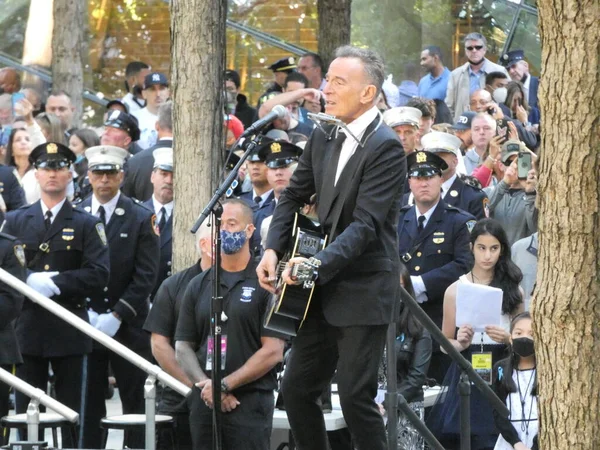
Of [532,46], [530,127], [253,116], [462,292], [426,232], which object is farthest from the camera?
[532,46]

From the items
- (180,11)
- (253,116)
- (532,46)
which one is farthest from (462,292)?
(532,46)

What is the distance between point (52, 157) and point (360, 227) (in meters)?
4.42

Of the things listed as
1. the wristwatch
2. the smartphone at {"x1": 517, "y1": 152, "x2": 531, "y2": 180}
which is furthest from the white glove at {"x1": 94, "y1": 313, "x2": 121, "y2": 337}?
the smartphone at {"x1": 517, "y1": 152, "x2": 531, "y2": 180}

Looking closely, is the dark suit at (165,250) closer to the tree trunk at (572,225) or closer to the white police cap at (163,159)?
the white police cap at (163,159)

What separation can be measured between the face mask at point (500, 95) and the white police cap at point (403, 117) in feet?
9.18

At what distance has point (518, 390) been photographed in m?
7.91

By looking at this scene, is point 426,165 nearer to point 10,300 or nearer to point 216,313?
point 10,300

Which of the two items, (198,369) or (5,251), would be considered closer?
(198,369)

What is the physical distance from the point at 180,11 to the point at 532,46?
9.26 m

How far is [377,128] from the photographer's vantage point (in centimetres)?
617

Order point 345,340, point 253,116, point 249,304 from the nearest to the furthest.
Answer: point 345,340
point 249,304
point 253,116

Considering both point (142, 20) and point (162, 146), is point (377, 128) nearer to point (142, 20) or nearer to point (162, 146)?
point (162, 146)

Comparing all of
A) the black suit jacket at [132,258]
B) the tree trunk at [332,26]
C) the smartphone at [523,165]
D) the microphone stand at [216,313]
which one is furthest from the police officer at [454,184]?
the tree trunk at [332,26]

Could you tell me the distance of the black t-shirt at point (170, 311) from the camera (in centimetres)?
801
